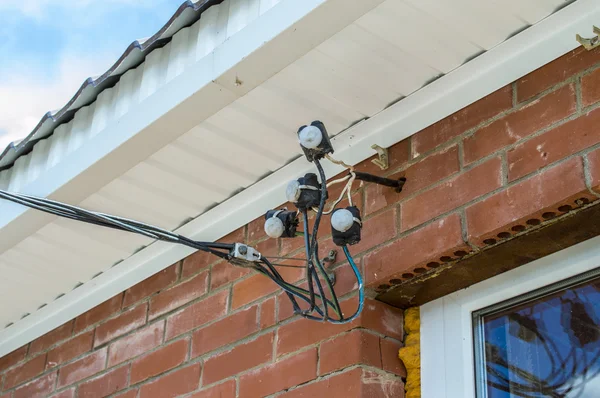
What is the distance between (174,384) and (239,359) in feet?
0.93

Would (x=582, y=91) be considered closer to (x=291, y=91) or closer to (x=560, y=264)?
(x=560, y=264)

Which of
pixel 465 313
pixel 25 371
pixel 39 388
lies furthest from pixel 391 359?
pixel 25 371

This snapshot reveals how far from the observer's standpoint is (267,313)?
249 centimetres

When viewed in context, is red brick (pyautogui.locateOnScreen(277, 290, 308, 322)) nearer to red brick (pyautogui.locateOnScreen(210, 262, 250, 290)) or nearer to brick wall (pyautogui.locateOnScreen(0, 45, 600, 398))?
Result: brick wall (pyautogui.locateOnScreen(0, 45, 600, 398))

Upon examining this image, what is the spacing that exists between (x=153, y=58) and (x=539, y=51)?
98cm

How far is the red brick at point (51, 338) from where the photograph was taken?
3303 mm

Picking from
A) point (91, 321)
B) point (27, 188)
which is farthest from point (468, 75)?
point (91, 321)

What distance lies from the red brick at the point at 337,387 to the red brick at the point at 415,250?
239mm

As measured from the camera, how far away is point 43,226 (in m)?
2.74

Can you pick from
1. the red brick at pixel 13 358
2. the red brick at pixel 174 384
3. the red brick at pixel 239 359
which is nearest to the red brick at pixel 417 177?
the red brick at pixel 239 359

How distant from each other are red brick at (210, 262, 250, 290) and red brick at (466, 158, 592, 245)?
835 millimetres

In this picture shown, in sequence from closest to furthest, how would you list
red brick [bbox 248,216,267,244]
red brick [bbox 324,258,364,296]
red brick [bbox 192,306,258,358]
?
red brick [bbox 324,258,364,296] → red brick [bbox 192,306,258,358] → red brick [bbox 248,216,267,244]

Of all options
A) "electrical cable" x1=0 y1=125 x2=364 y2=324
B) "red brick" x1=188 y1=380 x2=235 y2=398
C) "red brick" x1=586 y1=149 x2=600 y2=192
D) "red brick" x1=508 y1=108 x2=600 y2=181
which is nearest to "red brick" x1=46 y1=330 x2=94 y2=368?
"red brick" x1=188 y1=380 x2=235 y2=398

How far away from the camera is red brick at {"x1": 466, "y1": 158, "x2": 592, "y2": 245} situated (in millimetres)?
1893
